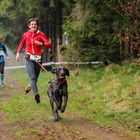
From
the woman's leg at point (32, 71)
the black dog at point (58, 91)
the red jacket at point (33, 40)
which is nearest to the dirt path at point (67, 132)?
the black dog at point (58, 91)

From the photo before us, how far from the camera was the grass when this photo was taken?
11.2m

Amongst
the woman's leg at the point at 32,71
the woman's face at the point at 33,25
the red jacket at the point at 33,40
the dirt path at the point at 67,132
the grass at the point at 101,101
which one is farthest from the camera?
the woman's leg at the point at 32,71

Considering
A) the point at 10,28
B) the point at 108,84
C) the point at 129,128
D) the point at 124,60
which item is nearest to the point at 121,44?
the point at 124,60

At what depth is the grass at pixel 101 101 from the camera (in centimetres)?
1121

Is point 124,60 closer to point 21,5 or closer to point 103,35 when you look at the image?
point 103,35

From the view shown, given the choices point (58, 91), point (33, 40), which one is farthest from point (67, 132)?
point (33, 40)

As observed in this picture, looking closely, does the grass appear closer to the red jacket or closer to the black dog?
the black dog

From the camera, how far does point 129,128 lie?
1038cm

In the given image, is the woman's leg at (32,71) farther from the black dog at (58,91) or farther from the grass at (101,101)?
the black dog at (58,91)

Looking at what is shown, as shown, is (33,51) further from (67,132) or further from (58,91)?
(67,132)

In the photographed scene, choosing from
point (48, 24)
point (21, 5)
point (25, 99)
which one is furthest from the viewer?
point (48, 24)

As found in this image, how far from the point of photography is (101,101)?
46.6 ft

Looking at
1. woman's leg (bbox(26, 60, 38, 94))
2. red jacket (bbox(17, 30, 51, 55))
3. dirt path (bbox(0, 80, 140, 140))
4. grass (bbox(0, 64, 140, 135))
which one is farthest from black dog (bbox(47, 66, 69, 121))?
woman's leg (bbox(26, 60, 38, 94))

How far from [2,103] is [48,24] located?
20192 millimetres
